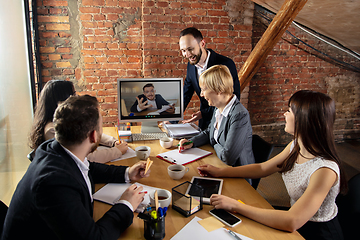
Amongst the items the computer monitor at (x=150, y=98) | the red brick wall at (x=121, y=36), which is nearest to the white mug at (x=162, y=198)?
the computer monitor at (x=150, y=98)

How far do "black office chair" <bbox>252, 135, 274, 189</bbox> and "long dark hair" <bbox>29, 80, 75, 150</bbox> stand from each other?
1.39m

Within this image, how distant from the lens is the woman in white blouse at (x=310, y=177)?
1.01 meters

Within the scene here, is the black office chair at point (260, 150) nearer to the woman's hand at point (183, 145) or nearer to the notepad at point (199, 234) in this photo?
the woman's hand at point (183, 145)

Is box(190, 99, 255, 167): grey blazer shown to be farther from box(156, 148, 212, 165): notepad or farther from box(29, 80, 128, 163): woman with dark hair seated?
box(29, 80, 128, 163): woman with dark hair seated

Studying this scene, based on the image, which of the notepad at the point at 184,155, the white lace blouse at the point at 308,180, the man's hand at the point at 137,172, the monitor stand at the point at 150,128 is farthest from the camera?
the monitor stand at the point at 150,128

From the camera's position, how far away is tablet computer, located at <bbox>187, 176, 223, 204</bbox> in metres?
1.19

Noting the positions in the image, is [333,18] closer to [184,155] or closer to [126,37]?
[126,37]

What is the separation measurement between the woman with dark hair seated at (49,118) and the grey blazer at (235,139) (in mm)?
661

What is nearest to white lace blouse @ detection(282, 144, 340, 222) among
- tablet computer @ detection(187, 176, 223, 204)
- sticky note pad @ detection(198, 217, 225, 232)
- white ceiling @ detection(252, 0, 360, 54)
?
tablet computer @ detection(187, 176, 223, 204)

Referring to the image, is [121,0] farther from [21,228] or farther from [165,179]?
[21,228]

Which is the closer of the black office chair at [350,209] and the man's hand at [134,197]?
the man's hand at [134,197]

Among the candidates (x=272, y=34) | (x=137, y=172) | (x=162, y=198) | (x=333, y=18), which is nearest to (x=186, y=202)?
(x=162, y=198)

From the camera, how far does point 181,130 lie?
217 cm

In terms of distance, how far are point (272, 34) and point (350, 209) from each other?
2.23 metres
